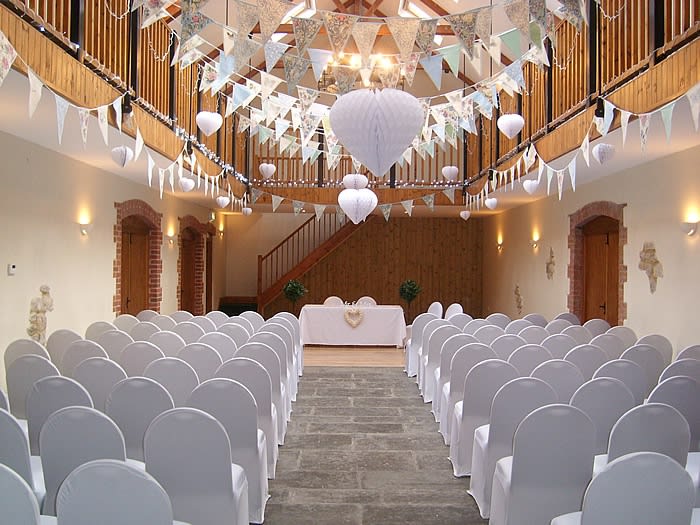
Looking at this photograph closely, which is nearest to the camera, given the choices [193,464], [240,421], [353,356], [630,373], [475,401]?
[193,464]

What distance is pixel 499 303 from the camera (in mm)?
14195

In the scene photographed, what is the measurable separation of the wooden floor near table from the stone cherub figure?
3.76 meters

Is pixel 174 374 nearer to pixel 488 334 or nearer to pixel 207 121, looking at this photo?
pixel 488 334

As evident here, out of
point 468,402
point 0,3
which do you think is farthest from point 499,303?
point 0,3

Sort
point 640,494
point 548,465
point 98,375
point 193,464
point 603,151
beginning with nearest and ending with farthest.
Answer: point 640,494
point 193,464
point 548,465
point 98,375
point 603,151

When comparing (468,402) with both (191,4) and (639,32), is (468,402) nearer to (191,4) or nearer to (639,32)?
(191,4)

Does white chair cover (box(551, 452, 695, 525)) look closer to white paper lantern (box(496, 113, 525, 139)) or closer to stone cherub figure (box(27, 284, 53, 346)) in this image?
white paper lantern (box(496, 113, 525, 139))

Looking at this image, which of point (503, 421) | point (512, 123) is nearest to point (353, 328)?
point (512, 123)

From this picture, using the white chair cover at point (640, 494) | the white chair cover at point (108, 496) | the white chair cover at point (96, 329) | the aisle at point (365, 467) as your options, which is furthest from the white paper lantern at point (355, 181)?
the white chair cover at point (108, 496)

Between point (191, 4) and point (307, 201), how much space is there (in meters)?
7.87

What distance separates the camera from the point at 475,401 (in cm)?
411

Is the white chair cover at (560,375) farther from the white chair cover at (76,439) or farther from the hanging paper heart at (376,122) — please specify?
the white chair cover at (76,439)

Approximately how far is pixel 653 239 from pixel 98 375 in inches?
239

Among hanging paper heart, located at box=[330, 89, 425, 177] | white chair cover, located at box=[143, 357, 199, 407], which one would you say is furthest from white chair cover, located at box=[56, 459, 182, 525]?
hanging paper heart, located at box=[330, 89, 425, 177]
